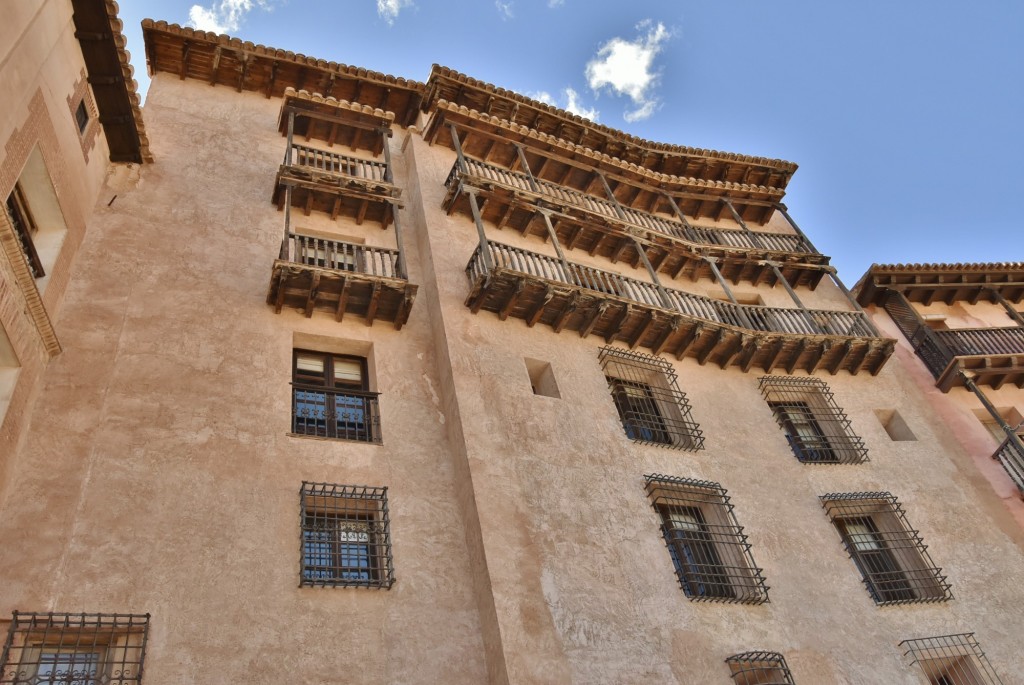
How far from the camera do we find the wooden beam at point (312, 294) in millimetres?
13391

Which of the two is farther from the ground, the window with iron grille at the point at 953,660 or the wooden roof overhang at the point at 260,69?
the wooden roof overhang at the point at 260,69

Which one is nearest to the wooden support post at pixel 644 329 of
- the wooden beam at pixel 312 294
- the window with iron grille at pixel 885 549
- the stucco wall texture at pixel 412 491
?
the stucco wall texture at pixel 412 491

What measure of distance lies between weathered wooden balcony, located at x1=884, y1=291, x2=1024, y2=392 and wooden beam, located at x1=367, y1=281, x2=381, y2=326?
13669 mm

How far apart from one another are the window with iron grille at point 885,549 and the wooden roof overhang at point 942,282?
8611mm

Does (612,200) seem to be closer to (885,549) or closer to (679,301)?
(679,301)

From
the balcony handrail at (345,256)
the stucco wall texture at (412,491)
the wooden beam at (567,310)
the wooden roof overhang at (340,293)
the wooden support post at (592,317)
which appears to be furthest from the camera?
the wooden support post at (592,317)

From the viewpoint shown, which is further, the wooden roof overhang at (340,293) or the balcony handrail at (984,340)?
the balcony handrail at (984,340)

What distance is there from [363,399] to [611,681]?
226 inches

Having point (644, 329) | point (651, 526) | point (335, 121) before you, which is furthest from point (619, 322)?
point (335, 121)

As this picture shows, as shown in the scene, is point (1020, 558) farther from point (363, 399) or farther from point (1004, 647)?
point (363, 399)

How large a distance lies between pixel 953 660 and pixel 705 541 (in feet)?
15.1

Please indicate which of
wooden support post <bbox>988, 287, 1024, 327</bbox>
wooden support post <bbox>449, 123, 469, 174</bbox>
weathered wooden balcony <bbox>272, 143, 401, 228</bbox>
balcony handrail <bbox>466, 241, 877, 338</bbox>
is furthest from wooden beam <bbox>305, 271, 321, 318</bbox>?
wooden support post <bbox>988, 287, 1024, 327</bbox>

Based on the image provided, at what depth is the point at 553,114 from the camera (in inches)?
836

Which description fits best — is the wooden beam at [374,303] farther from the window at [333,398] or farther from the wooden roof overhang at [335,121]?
the wooden roof overhang at [335,121]
